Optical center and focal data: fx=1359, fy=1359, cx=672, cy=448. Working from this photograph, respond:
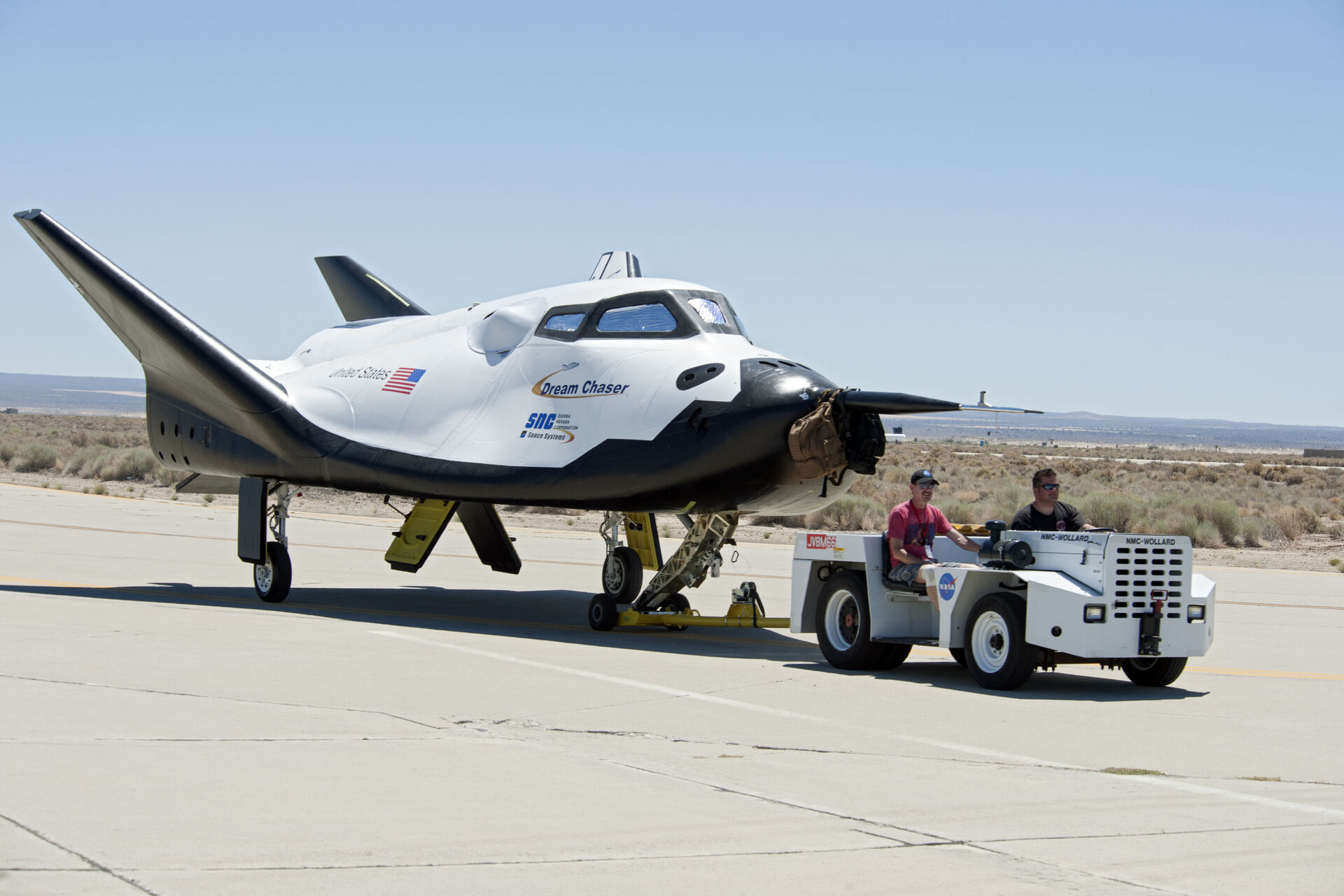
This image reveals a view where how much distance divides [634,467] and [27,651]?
6.27 meters

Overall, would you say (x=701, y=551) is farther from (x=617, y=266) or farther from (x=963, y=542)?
(x=617, y=266)

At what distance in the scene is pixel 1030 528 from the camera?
43.0 feet

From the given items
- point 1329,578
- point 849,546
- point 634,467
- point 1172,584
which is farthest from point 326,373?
point 1329,578

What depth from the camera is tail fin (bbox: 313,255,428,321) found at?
21594 millimetres

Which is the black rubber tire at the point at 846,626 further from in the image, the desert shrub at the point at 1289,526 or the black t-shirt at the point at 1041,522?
the desert shrub at the point at 1289,526

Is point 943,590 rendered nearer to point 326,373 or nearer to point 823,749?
point 823,749

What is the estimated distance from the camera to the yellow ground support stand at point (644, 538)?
712 inches

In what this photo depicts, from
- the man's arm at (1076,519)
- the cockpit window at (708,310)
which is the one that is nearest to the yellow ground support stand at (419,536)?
the cockpit window at (708,310)

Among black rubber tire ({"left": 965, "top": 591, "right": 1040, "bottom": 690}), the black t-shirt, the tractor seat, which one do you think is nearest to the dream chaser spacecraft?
the tractor seat

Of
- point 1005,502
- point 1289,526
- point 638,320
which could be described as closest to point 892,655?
point 638,320

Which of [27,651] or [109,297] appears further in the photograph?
[109,297]

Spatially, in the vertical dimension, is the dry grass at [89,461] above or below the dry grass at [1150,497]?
below

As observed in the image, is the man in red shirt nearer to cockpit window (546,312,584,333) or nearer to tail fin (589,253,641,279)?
cockpit window (546,312,584,333)

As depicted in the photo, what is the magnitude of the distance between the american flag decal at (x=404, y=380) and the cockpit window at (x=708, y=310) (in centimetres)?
408
